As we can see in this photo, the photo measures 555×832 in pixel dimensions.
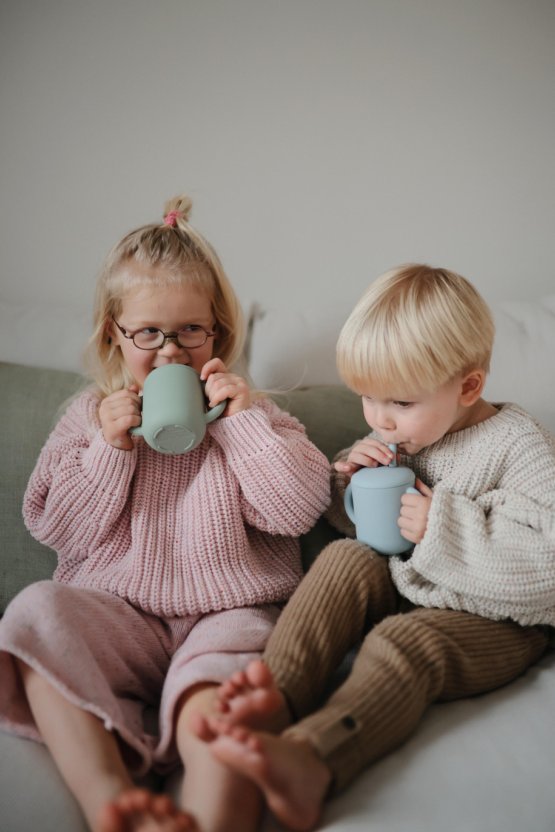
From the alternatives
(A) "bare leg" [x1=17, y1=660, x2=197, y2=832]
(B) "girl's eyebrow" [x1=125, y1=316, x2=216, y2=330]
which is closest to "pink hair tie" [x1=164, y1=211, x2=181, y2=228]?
(B) "girl's eyebrow" [x1=125, y1=316, x2=216, y2=330]

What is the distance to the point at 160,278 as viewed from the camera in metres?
1.23

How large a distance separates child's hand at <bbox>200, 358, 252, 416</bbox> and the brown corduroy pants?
274mm

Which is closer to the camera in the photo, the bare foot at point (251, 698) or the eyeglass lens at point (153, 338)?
A: the bare foot at point (251, 698)

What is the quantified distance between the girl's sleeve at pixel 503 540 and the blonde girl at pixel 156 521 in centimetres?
22

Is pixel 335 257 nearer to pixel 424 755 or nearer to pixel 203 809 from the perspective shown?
pixel 424 755

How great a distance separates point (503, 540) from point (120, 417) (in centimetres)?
A: 61

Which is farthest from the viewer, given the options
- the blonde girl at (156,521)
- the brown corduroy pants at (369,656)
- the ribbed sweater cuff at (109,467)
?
the ribbed sweater cuff at (109,467)

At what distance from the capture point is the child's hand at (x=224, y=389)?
3.88 feet

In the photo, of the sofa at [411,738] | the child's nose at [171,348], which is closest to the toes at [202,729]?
the sofa at [411,738]

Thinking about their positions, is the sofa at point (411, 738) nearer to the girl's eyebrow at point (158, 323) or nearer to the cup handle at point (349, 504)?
the cup handle at point (349, 504)

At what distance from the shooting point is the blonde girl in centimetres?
98

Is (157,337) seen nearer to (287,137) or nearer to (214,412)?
(214,412)

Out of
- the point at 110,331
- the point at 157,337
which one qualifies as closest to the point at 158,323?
the point at 157,337

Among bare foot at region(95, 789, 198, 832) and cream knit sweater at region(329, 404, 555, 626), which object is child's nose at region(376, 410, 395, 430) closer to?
cream knit sweater at region(329, 404, 555, 626)
